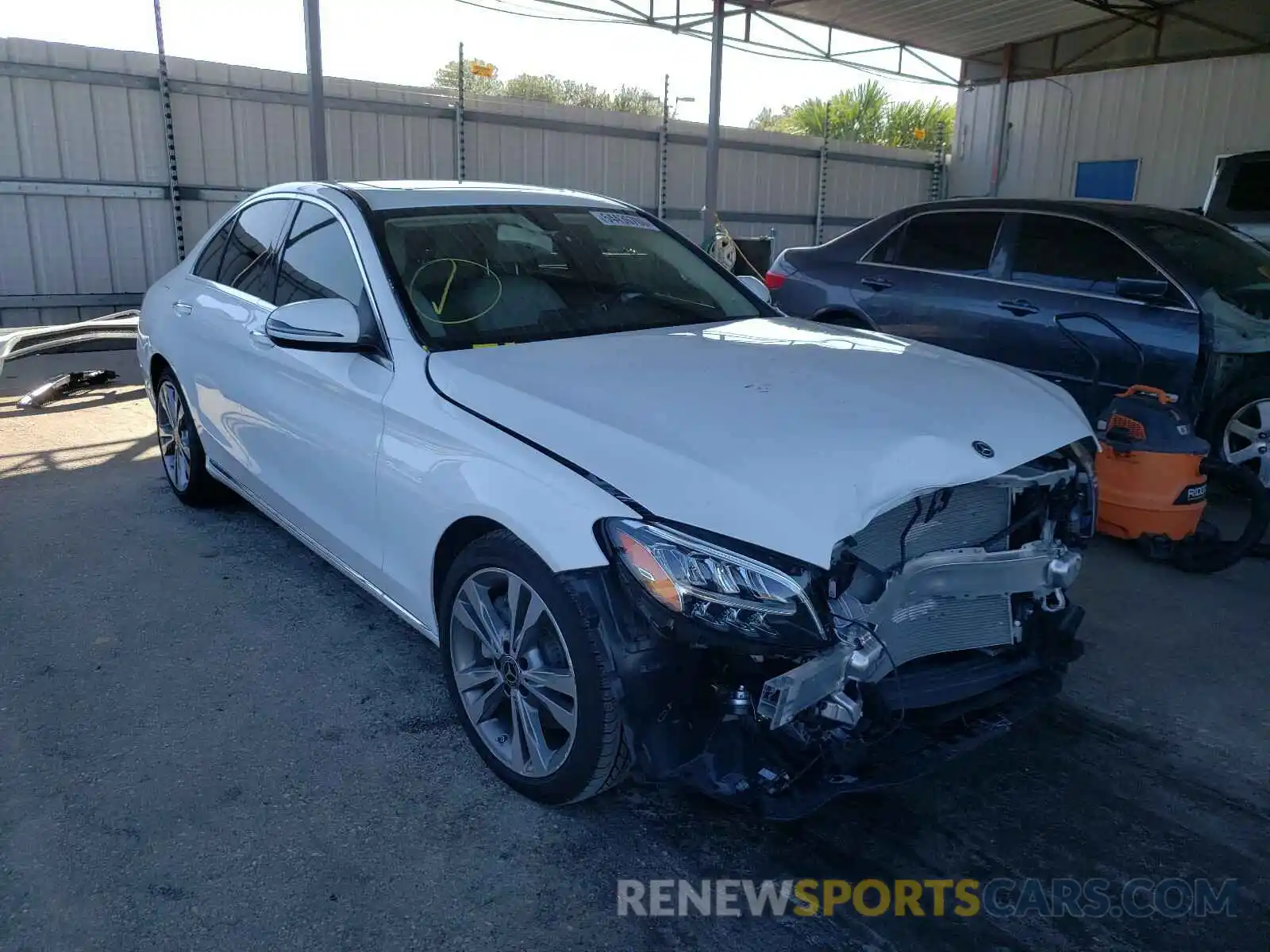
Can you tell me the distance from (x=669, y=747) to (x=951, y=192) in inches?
698

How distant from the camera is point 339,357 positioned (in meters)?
3.20

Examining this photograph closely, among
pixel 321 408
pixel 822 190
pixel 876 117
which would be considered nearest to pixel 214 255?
pixel 321 408

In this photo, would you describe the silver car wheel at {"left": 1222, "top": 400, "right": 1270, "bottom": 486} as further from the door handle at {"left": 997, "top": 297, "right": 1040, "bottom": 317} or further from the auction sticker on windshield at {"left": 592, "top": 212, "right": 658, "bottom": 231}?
the auction sticker on windshield at {"left": 592, "top": 212, "right": 658, "bottom": 231}

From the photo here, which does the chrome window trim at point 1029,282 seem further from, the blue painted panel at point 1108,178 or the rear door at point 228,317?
the blue painted panel at point 1108,178

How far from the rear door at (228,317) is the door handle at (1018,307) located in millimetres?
4050

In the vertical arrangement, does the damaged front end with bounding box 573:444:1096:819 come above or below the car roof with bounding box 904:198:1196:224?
below

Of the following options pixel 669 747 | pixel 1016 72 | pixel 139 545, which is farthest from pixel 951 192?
pixel 669 747

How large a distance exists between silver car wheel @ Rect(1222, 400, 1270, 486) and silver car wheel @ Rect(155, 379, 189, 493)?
17.8 ft

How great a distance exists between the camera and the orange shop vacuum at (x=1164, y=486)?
171 inches

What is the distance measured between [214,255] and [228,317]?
0.70m

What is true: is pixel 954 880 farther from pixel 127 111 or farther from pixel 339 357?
pixel 127 111

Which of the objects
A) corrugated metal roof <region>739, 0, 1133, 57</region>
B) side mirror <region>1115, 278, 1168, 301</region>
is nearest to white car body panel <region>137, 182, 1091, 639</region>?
side mirror <region>1115, 278, 1168, 301</region>

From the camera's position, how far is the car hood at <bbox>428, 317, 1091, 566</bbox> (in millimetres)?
2170

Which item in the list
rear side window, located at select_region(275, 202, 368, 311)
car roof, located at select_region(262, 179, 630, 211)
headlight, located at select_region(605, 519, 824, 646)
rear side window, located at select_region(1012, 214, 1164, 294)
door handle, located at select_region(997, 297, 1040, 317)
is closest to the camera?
headlight, located at select_region(605, 519, 824, 646)
